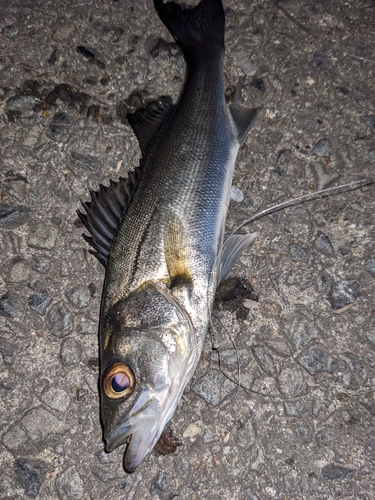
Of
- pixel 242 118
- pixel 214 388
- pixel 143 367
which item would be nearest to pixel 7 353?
pixel 143 367

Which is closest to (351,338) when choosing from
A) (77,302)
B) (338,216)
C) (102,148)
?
(338,216)

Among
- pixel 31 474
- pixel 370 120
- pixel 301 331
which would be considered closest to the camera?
pixel 31 474

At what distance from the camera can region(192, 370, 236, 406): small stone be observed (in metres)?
2.69

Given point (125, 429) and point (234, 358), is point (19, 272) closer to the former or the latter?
point (125, 429)

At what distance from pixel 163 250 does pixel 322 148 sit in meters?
1.55

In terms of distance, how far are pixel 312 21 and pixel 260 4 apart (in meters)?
0.45

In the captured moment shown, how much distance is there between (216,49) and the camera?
10.4 ft

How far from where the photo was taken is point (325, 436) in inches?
104

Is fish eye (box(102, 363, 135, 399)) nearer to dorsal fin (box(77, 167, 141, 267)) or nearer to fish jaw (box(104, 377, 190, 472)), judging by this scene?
fish jaw (box(104, 377, 190, 472))

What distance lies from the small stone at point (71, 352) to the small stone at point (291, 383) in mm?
1290

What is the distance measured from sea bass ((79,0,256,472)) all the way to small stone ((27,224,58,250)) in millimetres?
388

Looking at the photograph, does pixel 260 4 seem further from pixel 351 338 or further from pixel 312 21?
pixel 351 338

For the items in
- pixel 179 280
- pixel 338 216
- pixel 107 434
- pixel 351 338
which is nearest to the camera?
pixel 107 434

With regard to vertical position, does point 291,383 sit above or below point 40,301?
below
